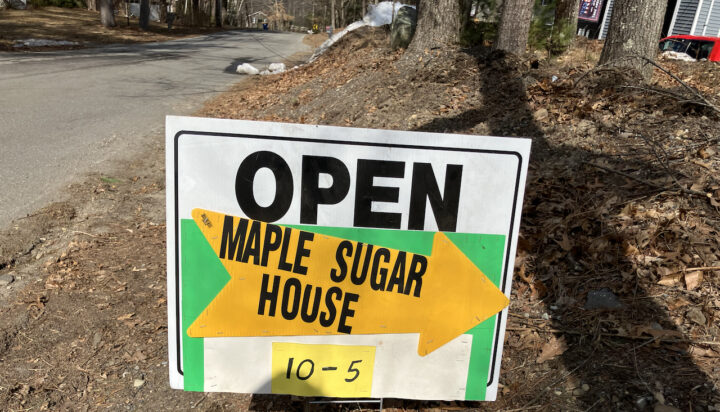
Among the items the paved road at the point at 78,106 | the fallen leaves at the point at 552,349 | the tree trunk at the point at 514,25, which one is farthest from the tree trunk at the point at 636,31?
the paved road at the point at 78,106

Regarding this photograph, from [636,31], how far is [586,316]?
15.6ft

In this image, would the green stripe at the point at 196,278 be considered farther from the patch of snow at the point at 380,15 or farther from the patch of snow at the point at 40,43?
the patch of snow at the point at 40,43

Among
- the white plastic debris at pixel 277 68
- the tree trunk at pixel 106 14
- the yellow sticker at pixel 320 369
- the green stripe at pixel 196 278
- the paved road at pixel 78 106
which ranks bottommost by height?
the paved road at pixel 78 106

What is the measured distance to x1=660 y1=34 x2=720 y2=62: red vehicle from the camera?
16547 millimetres

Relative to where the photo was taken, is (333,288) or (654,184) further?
(654,184)

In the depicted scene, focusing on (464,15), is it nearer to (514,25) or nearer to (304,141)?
(514,25)

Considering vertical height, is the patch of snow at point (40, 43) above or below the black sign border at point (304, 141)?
below

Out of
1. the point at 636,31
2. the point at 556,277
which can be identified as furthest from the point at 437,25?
the point at 556,277

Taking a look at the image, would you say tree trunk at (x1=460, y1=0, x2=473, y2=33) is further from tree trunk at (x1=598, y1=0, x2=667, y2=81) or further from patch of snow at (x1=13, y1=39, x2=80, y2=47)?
patch of snow at (x1=13, y1=39, x2=80, y2=47)

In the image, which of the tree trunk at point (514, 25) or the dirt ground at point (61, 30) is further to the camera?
the dirt ground at point (61, 30)

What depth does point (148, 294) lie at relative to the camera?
3.54 m

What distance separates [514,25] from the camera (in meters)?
8.12

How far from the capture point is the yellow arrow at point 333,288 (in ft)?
5.88

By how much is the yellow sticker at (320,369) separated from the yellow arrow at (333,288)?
0.07 metres
